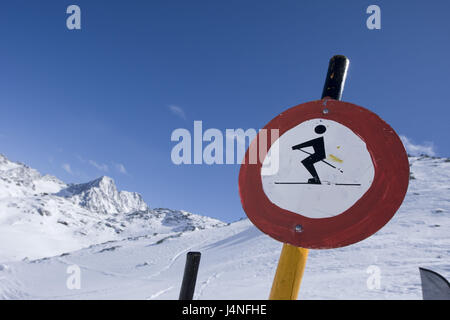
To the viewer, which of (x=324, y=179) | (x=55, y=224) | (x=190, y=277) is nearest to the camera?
(x=190, y=277)

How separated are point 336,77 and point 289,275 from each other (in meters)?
1.01

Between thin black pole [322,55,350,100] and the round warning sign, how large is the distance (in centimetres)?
7

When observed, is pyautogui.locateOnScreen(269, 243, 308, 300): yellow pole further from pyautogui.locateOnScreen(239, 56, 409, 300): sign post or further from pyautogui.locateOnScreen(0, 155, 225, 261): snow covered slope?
pyautogui.locateOnScreen(0, 155, 225, 261): snow covered slope

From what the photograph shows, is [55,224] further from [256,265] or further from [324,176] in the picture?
[324,176]

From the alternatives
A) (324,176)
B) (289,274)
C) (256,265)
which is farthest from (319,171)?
(256,265)

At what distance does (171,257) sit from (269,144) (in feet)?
110

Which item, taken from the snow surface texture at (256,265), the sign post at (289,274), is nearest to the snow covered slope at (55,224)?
the snow surface texture at (256,265)

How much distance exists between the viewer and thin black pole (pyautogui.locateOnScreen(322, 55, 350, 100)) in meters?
1.46

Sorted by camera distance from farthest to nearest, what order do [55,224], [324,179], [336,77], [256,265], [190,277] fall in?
[55,224]
[256,265]
[336,77]
[324,179]
[190,277]

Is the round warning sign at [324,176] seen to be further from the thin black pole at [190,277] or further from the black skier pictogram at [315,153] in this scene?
the thin black pole at [190,277]

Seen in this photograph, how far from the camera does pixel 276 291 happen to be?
130 centimetres

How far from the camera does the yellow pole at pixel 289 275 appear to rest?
129 cm

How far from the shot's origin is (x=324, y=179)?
1.32 m
